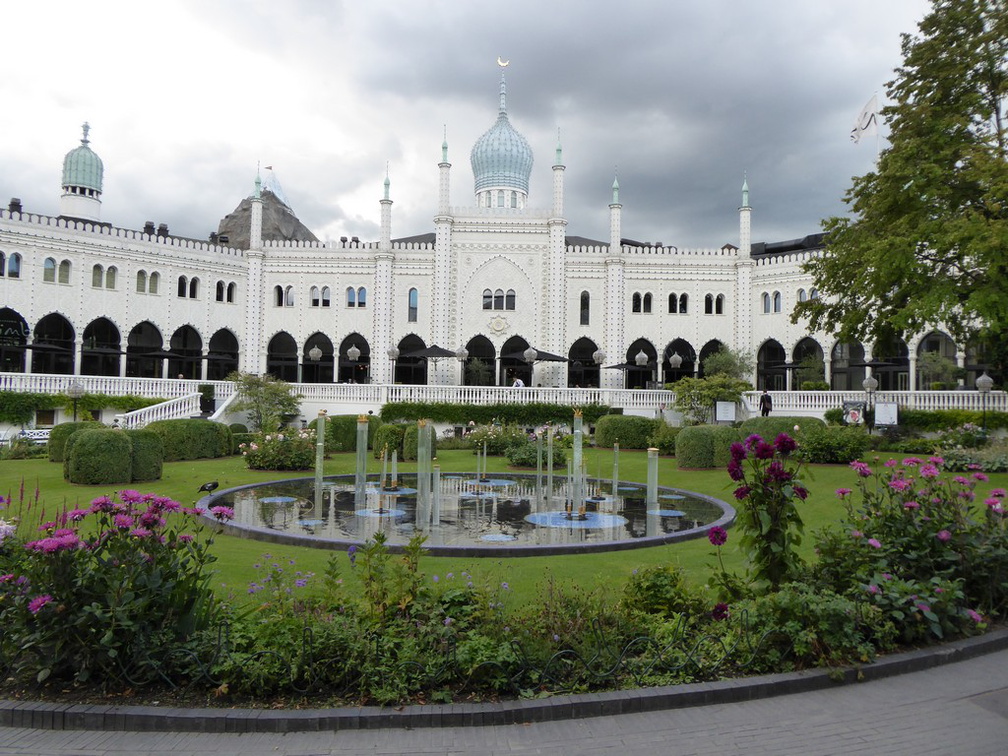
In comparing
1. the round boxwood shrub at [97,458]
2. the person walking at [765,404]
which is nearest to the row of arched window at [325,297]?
the person walking at [765,404]

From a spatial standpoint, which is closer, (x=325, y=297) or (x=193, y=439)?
(x=193, y=439)

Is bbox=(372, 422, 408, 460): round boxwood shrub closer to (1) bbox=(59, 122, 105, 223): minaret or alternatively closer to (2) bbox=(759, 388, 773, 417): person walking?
(2) bbox=(759, 388, 773, 417): person walking

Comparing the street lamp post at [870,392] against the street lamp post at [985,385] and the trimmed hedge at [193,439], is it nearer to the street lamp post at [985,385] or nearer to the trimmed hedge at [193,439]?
the street lamp post at [985,385]

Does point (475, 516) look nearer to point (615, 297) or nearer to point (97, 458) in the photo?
point (97, 458)

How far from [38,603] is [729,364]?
43.9m

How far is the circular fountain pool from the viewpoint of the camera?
10820mm

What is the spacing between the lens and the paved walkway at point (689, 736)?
4.73 metres

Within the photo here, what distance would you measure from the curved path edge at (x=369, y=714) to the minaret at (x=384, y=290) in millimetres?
43191

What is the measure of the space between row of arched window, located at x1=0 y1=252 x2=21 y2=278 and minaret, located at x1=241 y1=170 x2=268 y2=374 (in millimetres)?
13521

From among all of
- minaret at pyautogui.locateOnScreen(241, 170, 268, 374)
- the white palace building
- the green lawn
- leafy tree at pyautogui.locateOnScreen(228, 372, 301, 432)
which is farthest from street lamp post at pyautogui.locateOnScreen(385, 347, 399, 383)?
the green lawn

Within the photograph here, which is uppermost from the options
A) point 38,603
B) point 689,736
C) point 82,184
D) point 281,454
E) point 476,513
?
point 82,184

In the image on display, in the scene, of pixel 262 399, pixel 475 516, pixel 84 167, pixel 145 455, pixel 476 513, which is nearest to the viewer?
pixel 475 516

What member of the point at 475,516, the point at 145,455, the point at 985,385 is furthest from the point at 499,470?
the point at 985,385

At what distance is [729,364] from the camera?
44875mm
